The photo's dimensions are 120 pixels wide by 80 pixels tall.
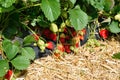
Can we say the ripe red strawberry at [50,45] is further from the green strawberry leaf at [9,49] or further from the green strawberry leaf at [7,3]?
the green strawberry leaf at [7,3]

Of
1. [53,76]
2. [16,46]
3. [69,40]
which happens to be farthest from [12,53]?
[69,40]

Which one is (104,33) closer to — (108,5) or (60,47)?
(108,5)

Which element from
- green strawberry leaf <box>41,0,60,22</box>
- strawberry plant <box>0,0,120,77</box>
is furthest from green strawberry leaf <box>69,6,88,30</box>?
green strawberry leaf <box>41,0,60,22</box>

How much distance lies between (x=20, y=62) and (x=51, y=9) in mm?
321

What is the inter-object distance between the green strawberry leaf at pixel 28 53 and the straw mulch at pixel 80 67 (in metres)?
0.12

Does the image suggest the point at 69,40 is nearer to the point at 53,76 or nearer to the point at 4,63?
the point at 53,76

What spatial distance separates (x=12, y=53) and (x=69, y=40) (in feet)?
1.71

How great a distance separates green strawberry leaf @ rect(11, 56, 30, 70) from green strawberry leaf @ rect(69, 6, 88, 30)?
34 centimetres

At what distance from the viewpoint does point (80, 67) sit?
2.05 m

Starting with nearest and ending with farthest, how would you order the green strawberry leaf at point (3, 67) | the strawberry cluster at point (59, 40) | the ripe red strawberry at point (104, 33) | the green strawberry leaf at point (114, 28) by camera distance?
the green strawberry leaf at point (3, 67)
the strawberry cluster at point (59, 40)
the green strawberry leaf at point (114, 28)
the ripe red strawberry at point (104, 33)

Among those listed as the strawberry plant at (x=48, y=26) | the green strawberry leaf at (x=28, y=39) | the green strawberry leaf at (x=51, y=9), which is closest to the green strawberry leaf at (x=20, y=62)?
the strawberry plant at (x=48, y=26)

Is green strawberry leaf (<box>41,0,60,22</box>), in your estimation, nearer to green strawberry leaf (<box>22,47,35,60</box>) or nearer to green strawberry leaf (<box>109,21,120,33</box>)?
green strawberry leaf (<box>22,47,35,60</box>)

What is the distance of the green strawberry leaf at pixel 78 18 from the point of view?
6.28ft

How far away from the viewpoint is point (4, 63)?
1718 mm
